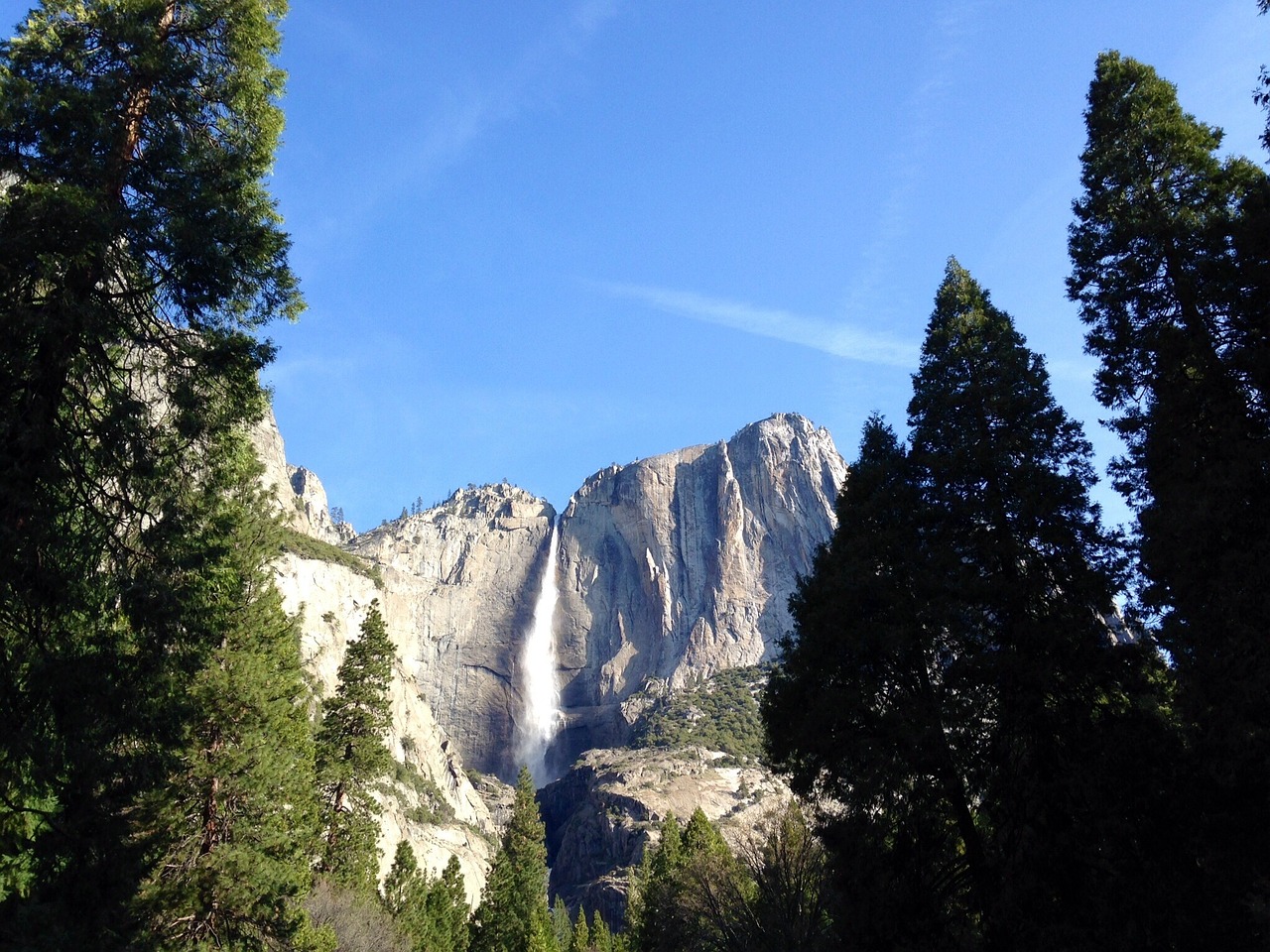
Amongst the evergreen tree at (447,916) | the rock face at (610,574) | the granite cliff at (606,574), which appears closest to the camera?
the evergreen tree at (447,916)

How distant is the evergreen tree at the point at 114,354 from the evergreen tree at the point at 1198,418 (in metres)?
12.9

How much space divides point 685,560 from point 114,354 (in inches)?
6250

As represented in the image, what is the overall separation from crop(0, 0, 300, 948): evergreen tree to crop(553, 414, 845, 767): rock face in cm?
14199

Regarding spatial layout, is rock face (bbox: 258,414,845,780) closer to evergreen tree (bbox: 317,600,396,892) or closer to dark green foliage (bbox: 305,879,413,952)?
dark green foliage (bbox: 305,879,413,952)

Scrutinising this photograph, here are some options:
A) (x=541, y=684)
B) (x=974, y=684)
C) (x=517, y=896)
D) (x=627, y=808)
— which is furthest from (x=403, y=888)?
(x=541, y=684)

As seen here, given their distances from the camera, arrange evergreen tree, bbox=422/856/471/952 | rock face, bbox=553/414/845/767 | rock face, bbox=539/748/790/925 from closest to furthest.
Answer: evergreen tree, bbox=422/856/471/952, rock face, bbox=539/748/790/925, rock face, bbox=553/414/845/767

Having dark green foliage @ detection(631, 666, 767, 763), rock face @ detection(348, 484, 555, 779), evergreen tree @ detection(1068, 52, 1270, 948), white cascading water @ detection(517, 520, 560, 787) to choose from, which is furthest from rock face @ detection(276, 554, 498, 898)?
evergreen tree @ detection(1068, 52, 1270, 948)

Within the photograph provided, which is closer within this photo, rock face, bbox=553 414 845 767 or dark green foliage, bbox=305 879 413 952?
dark green foliage, bbox=305 879 413 952

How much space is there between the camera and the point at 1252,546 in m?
10.9

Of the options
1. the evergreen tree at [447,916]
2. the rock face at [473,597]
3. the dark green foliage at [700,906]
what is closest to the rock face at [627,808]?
the evergreen tree at [447,916]

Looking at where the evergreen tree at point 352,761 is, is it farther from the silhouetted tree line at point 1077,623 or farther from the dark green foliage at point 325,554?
the dark green foliage at point 325,554

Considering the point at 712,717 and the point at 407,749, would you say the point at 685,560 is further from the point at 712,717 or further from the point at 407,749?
the point at 407,749

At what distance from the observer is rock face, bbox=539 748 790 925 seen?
89.4 meters

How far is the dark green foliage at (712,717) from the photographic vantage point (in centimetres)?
11569
